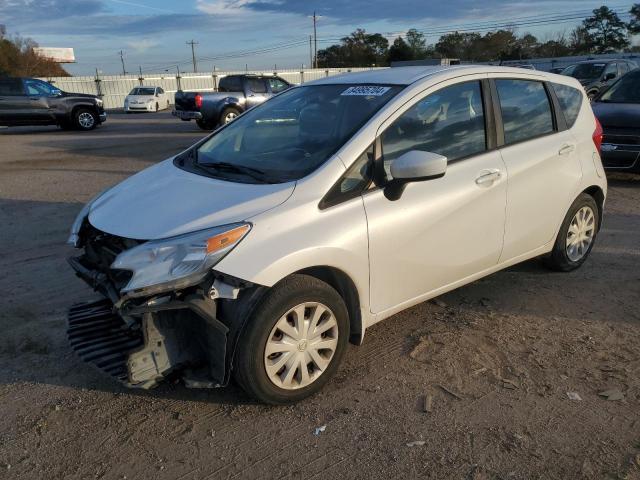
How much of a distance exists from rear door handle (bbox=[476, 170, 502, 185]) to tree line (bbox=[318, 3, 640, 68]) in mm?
56255

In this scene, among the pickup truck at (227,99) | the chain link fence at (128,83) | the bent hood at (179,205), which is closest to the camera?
the bent hood at (179,205)

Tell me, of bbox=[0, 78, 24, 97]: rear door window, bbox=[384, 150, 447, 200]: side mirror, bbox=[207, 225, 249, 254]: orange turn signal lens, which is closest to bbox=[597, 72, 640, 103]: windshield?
bbox=[384, 150, 447, 200]: side mirror

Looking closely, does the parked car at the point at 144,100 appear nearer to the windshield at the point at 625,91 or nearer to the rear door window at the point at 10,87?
the rear door window at the point at 10,87

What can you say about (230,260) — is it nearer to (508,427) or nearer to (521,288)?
(508,427)

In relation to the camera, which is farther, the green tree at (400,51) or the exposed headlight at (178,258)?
the green tree at (400,51)

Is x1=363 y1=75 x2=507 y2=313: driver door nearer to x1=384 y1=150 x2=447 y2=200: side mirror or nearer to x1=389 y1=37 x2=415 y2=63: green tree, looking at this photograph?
x1=384 y1=150 x2=447 y2=200: side mirror

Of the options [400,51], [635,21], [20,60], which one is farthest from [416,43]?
[20,60]

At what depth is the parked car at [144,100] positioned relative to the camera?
32.2m

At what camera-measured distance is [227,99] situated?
17.1 metres

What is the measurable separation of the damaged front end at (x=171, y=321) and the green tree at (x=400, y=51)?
7544 cm

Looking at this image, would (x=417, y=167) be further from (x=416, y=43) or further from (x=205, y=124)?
(x=416, y=43)

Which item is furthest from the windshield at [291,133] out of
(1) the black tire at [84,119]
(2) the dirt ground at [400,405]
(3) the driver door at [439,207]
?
(1) the black tire at [84,119]

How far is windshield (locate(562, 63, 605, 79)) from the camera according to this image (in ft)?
59.4

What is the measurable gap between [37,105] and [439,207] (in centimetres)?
1781
